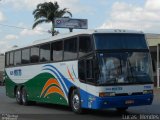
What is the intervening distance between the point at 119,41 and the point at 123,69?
117 cm

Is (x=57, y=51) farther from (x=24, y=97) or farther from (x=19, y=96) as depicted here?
(x=19, y=96)

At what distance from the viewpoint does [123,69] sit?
656 inches

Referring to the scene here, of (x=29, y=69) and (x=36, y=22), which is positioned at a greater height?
(x=36, y=22)

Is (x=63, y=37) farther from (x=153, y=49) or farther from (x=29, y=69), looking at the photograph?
(x=153, y=49)

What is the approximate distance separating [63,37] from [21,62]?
6.21 m

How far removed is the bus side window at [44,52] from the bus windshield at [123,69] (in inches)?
206

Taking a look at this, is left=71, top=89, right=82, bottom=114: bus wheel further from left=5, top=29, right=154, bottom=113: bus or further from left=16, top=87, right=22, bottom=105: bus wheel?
left=16, top=87, right=22, bottom=105: bus wheel

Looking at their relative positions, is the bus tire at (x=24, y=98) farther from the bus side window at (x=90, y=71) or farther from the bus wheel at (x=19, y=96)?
the bus side window at (x=90, y=71)

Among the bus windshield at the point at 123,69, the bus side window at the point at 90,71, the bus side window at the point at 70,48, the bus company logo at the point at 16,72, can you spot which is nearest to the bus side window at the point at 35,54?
the bus company logo at the point at 16,72

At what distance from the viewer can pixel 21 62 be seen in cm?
2522

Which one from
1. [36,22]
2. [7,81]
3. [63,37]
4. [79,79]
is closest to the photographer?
[79,79]

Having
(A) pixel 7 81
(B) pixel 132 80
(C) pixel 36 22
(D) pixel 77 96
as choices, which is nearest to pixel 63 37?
(D) pixel 77 96

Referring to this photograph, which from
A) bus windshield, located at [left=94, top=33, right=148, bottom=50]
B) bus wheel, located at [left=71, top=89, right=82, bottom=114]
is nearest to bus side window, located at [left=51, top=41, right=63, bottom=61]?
bus wheel, located at [left=71, top=89, right=82, bottom=114]

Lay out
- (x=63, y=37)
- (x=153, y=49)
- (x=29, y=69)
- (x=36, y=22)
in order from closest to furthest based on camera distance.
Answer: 1. (x=63, y=37)
2. (x=29, y=69)
3. (x=153, y=49)
4. (x=36, y=22)
